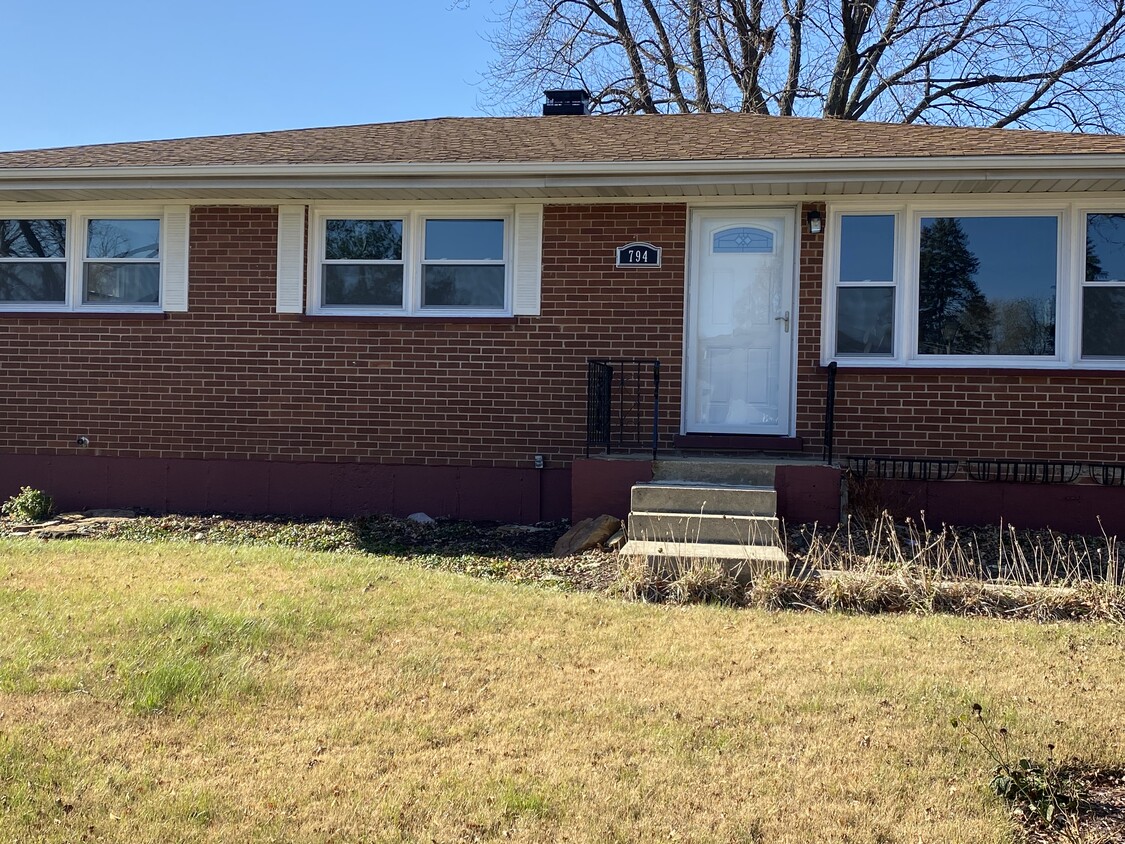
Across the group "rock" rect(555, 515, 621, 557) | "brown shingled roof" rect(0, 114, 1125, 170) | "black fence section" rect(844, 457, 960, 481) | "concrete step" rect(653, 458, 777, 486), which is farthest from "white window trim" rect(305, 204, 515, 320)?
"black fence section" rect(844, 457, 960, 481)

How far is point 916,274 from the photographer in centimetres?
851

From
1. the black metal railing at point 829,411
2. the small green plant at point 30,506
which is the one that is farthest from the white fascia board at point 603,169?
the small green plant at point 30,506

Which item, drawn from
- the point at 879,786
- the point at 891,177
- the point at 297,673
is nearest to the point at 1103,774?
the point at 879,786

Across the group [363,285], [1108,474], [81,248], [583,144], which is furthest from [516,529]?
[81,248]

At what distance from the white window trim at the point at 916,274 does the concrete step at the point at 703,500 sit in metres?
2.01

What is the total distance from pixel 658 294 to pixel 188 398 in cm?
461

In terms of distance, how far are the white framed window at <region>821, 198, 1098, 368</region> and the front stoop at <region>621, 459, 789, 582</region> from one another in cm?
177

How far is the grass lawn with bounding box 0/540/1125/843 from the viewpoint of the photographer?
3.14 metres

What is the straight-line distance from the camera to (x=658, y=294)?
28.9 feet

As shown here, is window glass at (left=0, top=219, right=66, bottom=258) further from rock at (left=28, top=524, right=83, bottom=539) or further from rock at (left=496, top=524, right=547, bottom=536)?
rock at (left=496, top=524, right=547, bottom=536)

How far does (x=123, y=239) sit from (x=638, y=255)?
504 centimetres

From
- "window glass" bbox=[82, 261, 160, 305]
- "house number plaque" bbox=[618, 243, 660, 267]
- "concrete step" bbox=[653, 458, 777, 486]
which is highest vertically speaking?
"house number plaque" bbox=[618, 243, 660, 267]

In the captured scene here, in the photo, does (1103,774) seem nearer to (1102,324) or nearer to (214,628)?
(214,628)

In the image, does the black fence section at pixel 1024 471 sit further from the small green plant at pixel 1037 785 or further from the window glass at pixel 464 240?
the small green plant at pixel 1037 785
